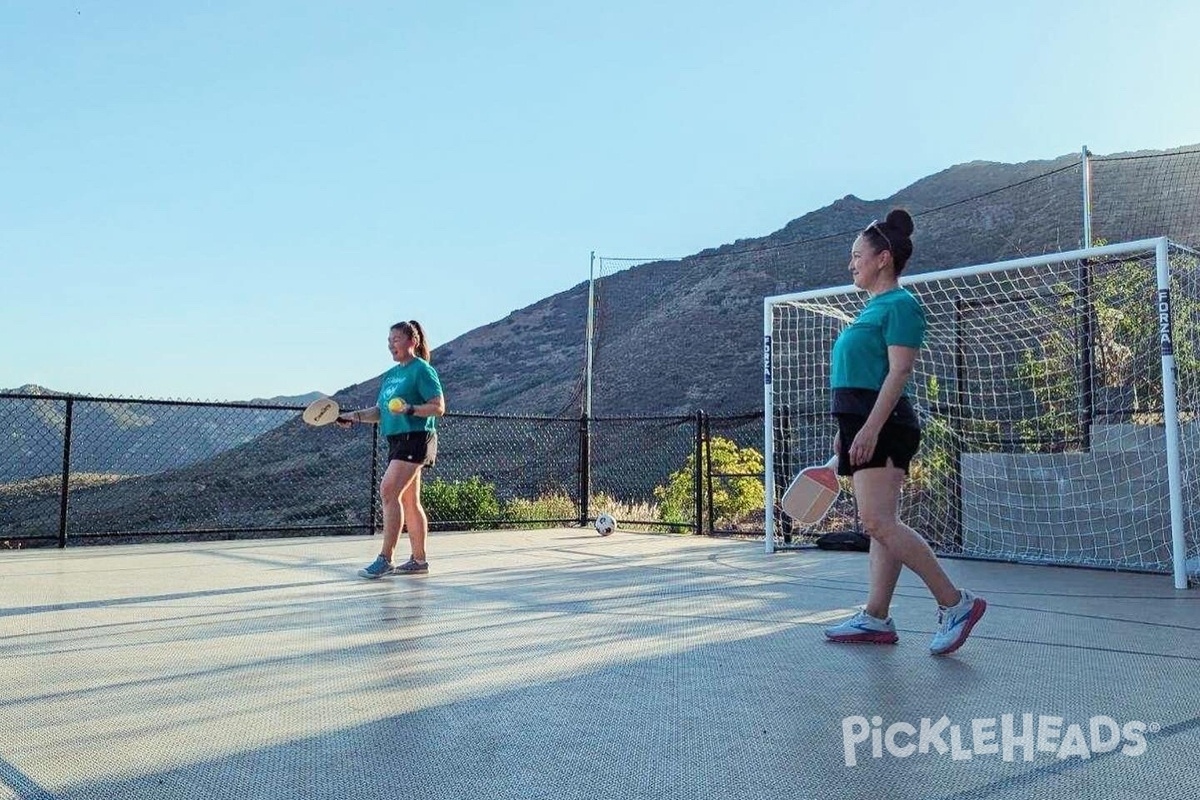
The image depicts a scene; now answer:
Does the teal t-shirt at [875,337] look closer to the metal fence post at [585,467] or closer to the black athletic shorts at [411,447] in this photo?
the black athletic shorts at [411,447]

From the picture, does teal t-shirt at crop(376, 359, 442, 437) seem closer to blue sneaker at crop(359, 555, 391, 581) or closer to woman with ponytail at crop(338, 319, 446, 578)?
woman with ponytail at crop(338, 319, 446, 578)

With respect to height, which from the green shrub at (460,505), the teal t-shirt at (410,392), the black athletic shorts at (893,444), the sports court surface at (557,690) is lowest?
the sports court surface at (557,690)

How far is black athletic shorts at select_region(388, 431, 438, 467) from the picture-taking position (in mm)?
5723

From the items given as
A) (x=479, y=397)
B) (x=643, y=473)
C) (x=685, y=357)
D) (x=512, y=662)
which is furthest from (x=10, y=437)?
(x=479, y=397)

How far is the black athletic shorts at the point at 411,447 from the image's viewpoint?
5723 millimetres

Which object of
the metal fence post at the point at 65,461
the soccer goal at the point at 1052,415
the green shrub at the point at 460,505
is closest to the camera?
the soccer goal at the point at 1052,415

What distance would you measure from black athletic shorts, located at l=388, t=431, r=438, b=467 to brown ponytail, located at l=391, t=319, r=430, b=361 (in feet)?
1.78

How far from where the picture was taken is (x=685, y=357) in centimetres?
3142

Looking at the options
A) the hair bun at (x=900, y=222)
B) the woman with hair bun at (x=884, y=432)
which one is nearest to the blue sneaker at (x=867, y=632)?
the woman with hair bun at (x=884, y=432)

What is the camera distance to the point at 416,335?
5938mm

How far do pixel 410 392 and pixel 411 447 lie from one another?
13.4 inches

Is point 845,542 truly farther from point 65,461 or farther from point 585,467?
point 65,461

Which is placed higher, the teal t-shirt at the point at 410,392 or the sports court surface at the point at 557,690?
the teal t-shirt at the point at 410,392

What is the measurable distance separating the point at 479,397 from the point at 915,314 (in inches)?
1348
